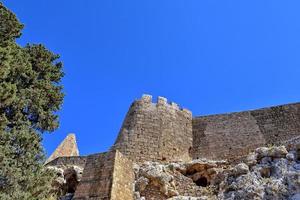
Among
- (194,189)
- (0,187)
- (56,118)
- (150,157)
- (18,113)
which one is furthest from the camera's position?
(150,157)

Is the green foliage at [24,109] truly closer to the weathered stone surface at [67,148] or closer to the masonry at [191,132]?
the masonry at [191,132]

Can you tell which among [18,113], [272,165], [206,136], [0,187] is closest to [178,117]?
[206,136]

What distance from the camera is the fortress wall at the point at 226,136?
18875 millimetres

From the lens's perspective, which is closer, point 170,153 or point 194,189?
point 194,189

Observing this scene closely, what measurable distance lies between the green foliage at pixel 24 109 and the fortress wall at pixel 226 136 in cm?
770

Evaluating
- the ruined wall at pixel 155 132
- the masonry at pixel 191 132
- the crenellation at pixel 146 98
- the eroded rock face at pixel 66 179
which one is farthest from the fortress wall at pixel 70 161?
the crenellation at pixel 146 98

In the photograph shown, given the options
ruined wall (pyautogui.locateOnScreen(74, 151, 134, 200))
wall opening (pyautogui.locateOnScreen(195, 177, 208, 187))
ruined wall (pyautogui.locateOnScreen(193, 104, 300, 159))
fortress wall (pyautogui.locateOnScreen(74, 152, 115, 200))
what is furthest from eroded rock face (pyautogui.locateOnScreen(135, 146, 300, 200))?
ruined wall (pyautogui.locateOnScreen(193, 104, 300, 159))

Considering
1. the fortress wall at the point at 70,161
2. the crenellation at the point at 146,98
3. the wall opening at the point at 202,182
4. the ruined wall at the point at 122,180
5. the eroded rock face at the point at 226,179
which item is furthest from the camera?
the crenellation at the point at 146,98

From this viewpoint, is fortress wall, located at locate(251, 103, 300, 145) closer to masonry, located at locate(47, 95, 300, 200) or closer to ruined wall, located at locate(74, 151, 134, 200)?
masonry, located at locate(47, 95, 300, 200)

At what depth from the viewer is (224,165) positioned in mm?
16500

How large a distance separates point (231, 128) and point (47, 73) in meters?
9.06

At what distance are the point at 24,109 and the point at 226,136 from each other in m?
9.71

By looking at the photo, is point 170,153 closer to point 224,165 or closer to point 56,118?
point 224,165

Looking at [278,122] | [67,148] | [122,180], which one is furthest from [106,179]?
[67,148]
